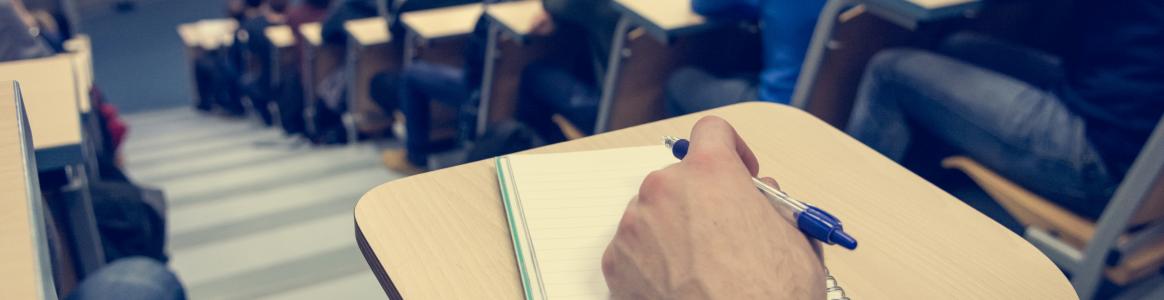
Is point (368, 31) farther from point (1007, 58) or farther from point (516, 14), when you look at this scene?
point (1007, 58)

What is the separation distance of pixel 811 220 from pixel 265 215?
2.32m

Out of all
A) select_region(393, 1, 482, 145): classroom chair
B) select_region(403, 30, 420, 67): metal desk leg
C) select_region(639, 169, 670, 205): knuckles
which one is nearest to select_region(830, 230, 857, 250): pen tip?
select_region(639, 169, 670, 205): knuckles

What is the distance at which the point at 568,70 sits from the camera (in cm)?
248

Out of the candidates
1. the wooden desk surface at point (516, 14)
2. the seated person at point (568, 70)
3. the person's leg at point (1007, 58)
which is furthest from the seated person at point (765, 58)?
the wooden desk surface at point (516, 14)

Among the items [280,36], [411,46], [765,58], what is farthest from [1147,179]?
[280,36]

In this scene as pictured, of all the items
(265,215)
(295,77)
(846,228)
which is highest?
(846,228)

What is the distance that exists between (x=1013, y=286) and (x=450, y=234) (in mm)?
479

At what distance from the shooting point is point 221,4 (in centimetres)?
984

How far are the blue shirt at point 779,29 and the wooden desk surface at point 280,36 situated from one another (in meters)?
3.54

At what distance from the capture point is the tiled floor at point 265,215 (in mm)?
1943

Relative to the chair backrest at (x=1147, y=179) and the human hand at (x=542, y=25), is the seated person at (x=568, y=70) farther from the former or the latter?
the chair backrest at (x=1147, y=179)

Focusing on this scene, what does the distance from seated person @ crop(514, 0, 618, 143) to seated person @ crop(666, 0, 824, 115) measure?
29 centimetres

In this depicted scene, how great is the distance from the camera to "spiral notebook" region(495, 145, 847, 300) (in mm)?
618

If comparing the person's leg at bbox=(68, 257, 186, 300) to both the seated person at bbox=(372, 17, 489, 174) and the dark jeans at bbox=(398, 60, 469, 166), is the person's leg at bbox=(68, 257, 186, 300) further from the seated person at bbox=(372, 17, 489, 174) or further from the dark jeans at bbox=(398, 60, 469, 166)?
the dark jeans at bbox=(398, 60, 469, 166)
